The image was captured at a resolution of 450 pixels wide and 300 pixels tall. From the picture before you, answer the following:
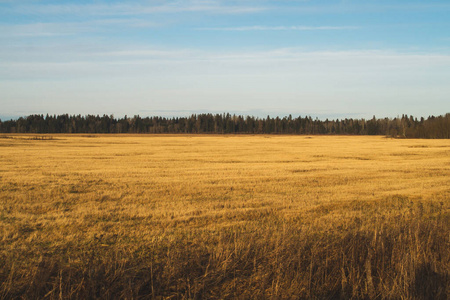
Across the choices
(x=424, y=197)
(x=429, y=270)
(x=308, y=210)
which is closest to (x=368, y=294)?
(x=429, y=270)

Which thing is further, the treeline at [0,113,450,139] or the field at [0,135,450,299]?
the treeline at [0,113,450,139]

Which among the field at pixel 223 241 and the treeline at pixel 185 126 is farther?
the treeline at pixel 185 126

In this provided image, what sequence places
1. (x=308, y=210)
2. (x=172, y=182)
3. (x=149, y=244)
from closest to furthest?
(x=149, y=244) → (x=308, y=210) → (x=172, y=182)

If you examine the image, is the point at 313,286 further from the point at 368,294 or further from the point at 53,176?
the point at 53,176

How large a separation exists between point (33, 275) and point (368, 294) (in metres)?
5.29

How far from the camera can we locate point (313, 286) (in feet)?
20.1

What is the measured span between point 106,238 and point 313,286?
592 centimetres

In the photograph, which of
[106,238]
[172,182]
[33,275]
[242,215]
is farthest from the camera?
[172,182]

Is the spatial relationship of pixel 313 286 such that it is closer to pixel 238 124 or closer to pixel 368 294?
pixel 368 294

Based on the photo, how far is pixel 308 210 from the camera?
14117mm

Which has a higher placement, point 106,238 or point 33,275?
point 33,275

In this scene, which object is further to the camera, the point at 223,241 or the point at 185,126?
the point at 185,126

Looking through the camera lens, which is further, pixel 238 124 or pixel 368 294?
pixel 238 124

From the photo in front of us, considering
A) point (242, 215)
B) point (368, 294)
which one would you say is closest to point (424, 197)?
point (242, 215)
